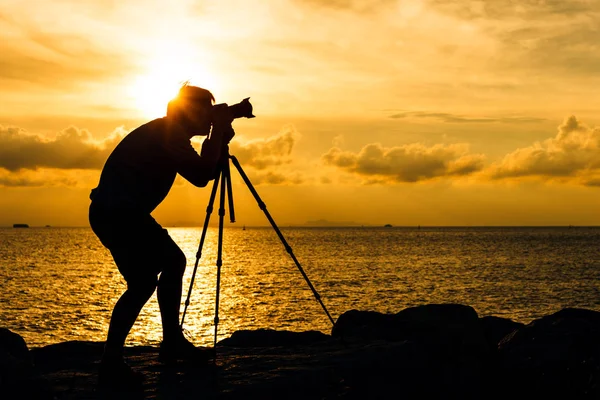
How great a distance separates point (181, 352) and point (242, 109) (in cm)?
276

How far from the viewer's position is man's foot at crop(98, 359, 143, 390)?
5.96 meters

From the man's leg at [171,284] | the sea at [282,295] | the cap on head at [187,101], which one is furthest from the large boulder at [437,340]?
the sea at [282,295]

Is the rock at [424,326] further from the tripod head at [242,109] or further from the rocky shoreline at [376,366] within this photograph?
the tripod head at [242,109]

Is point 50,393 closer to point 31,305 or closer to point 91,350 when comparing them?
point 91,350

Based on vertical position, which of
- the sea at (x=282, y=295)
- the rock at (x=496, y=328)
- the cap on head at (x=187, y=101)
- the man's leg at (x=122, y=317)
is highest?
the cap on head at (x=187, y=101)

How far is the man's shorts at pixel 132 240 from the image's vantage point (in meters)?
5.88

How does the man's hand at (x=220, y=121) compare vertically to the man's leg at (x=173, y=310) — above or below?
above

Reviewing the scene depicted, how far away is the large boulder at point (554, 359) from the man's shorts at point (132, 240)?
4079mm

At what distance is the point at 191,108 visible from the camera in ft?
20.9

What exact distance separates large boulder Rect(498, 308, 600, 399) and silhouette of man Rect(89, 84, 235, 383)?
3.90 metres

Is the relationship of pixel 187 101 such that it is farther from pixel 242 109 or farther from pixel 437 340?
pixel 437 340

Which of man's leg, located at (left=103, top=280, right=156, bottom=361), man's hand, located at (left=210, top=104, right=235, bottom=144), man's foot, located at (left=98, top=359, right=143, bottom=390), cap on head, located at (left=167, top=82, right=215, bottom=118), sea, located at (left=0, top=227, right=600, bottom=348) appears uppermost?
cap on head, located at (left=167, top=82, right=215, bottom=118)

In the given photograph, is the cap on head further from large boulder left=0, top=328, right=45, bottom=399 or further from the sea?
the sea

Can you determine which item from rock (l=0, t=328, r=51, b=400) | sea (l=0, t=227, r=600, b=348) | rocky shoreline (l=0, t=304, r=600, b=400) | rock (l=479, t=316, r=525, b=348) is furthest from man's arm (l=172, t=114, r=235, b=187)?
sea (l=0, t=227, r=600, b=348)
